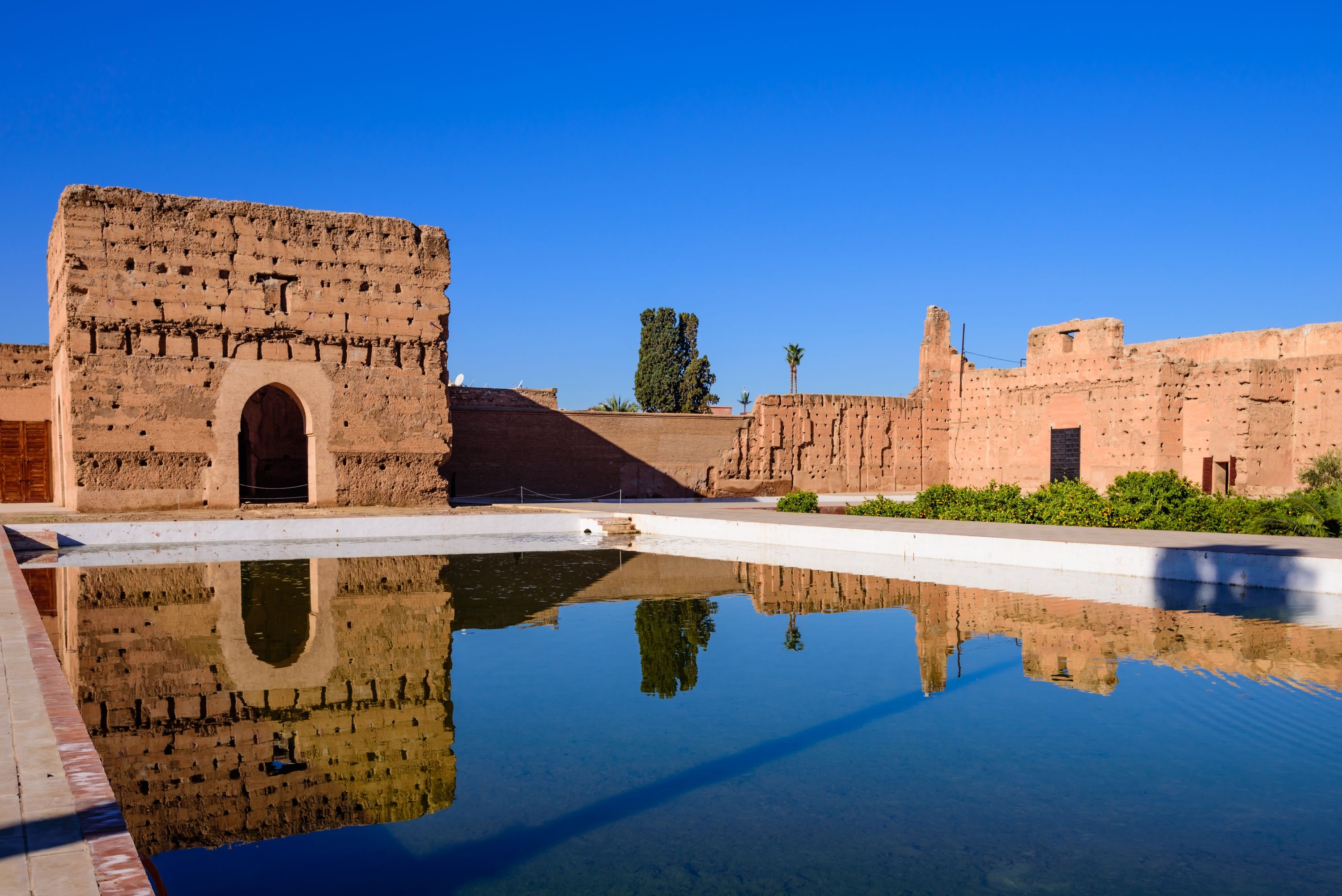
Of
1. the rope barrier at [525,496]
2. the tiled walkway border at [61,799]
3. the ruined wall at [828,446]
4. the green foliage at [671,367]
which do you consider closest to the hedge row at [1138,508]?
the rope barrier at [525,496]

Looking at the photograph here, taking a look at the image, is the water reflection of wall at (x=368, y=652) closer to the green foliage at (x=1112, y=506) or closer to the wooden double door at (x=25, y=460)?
the green foliage at (x=1112, y=506)

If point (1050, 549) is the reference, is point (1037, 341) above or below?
above

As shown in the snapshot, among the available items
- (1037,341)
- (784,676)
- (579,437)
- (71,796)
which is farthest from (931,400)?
(71,796)

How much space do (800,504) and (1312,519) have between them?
7.96m

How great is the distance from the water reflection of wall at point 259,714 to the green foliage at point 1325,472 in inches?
608

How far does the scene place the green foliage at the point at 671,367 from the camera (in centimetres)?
4241

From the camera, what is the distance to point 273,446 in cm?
2258

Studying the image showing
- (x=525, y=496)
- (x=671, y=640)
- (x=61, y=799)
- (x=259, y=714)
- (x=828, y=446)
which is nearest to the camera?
(x=61, y=799)

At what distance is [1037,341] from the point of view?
2334 cm

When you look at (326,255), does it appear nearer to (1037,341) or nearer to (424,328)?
(424,328)

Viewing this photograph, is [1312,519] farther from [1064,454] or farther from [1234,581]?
[1064,454]

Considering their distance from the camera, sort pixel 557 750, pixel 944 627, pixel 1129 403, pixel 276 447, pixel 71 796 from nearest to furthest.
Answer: pixel 71 796
pixel 557 750
pixel 944 627
pixel 1129 403
pixel 276 447

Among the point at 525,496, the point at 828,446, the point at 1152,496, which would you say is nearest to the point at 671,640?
the point at 1152,496

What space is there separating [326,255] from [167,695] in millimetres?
13087
